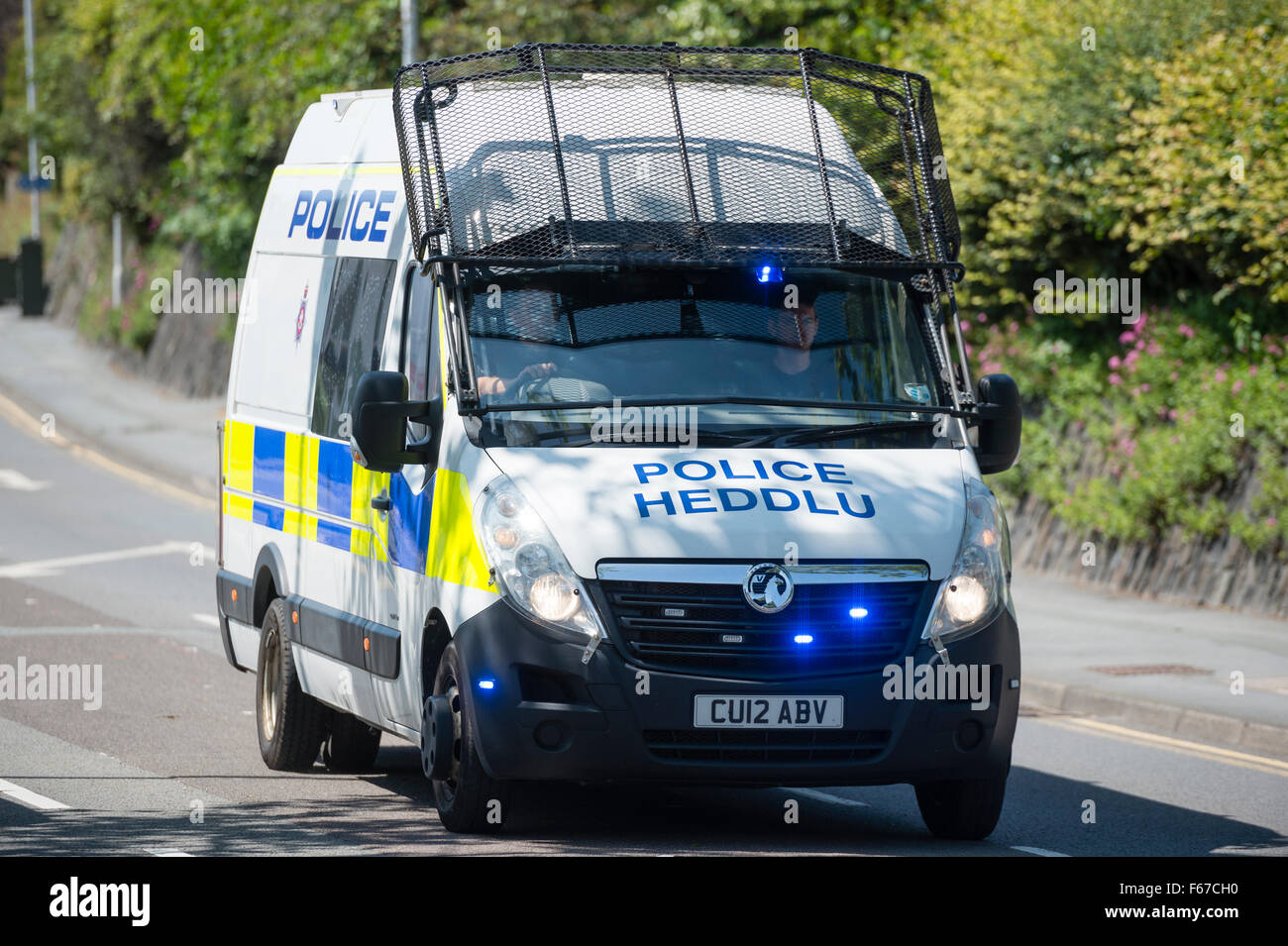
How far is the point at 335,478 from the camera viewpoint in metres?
8.93

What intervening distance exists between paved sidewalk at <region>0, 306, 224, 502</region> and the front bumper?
55.1 feet

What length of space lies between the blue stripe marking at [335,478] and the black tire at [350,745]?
43.8 inches

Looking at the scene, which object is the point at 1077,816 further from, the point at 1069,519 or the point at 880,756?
the point at 1069,519

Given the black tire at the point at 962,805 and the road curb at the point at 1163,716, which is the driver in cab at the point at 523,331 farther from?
the road curb at the point at 1163,716

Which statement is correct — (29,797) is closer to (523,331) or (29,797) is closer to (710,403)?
(523,331)

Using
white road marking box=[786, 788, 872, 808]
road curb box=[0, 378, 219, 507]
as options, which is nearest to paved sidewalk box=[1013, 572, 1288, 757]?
white road marking box=[786, 788, 872, 808]

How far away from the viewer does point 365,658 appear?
850 centimetres

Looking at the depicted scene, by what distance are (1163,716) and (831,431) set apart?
503 centimetres

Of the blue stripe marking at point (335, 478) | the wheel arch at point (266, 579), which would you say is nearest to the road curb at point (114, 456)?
the wheel arch at point (266, 579)

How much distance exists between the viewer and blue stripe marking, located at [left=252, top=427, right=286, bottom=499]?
978cm

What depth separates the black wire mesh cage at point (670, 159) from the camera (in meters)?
8.02

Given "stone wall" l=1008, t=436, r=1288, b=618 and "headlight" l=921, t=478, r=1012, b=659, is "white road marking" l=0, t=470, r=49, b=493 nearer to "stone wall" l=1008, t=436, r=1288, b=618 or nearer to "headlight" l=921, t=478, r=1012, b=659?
"stone wall" l=1008, t=436, r=1288, b=618
